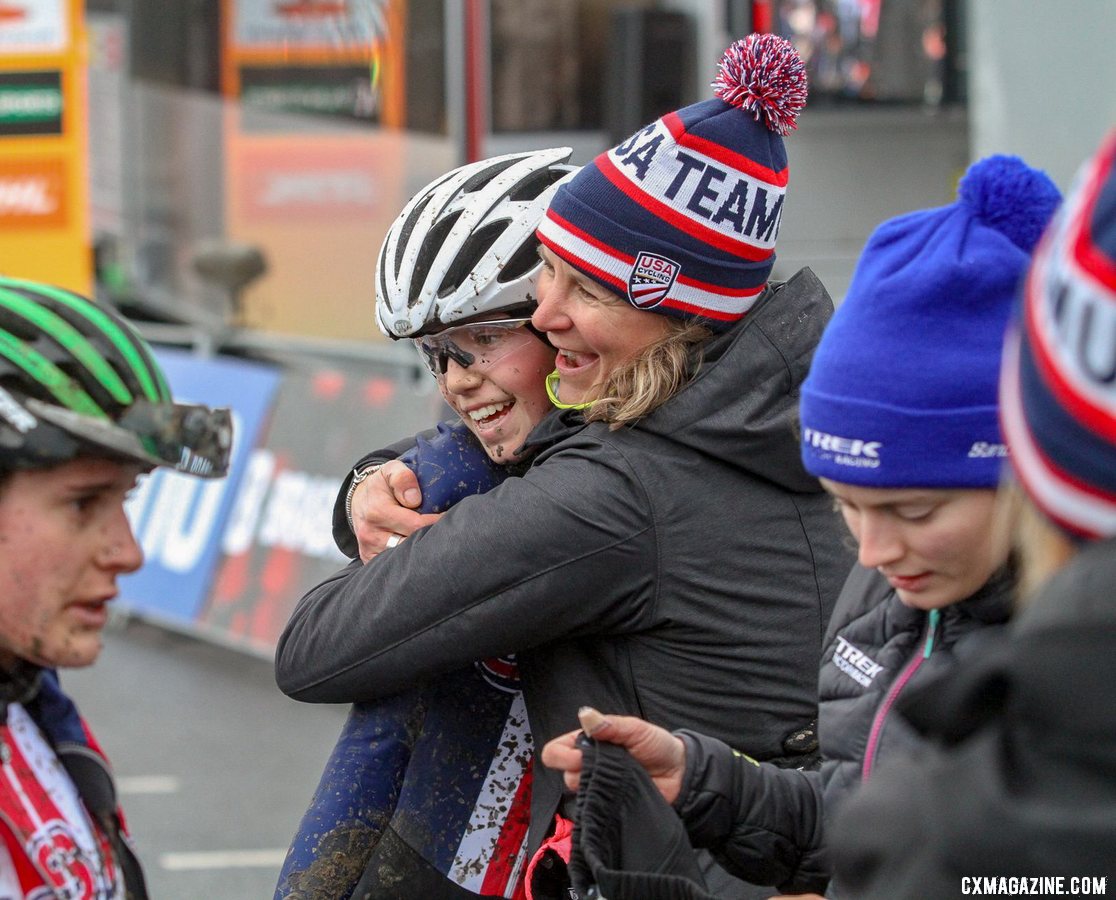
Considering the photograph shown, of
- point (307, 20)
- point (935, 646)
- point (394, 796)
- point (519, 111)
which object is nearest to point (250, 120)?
point (307, 20)

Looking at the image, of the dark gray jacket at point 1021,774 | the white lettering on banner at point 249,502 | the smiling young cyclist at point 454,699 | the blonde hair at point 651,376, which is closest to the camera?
the dark gray jacket at point 1021,774

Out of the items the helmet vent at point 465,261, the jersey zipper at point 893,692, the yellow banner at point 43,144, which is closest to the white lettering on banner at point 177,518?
the yellow banner at point 43,144

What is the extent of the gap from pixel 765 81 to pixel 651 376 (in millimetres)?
475

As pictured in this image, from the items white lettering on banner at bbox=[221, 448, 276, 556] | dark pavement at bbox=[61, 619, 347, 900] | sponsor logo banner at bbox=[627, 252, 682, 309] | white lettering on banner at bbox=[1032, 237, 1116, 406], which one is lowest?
dark pavement at bbox=[61, 619, 347, 900]

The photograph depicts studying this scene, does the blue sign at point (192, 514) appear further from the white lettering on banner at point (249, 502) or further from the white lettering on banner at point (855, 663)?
the white lettering on banner at point (855, 663)

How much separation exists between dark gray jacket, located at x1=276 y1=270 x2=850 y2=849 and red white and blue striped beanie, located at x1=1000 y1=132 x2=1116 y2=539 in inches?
40.8

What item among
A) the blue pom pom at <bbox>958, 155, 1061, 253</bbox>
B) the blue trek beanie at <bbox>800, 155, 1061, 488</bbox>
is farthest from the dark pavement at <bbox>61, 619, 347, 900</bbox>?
the blue pom pom at <bbox>958, 155, 1061, 253</bbox>

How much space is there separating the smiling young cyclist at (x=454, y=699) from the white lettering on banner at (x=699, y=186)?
279 millimetres

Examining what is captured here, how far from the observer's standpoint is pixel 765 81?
241cm

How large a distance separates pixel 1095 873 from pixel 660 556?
1121 mm

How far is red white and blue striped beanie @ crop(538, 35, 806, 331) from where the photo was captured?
240cm

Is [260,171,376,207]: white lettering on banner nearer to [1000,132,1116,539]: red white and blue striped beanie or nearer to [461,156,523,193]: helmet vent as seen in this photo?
[461,156,523,193]: helmet vent

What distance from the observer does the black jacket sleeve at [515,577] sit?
2186mm

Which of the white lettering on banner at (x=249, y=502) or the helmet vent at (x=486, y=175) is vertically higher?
the helmet vent at (x=486, y=175)
